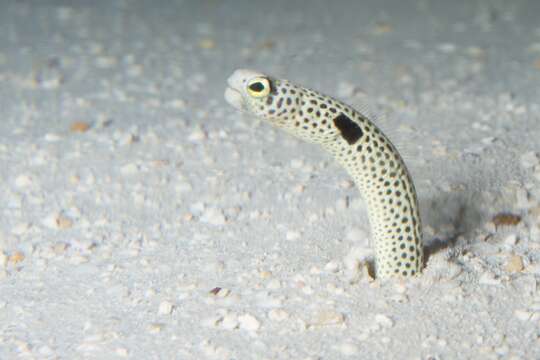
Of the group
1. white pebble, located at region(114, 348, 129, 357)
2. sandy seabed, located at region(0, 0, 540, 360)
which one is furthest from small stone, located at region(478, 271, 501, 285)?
white pebble, located at region(114, 348, 129, 357)

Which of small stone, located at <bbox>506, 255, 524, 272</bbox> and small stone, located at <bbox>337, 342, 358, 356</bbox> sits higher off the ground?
small stone, located at <bbox>506, 255, 524, 272</bbox>

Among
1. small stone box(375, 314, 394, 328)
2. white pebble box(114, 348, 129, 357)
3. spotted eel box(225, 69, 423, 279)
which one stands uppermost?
Result: spotted eel box(225, 69, 423, 279)

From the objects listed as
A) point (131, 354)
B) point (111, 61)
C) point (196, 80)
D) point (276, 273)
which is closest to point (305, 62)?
point (196, 80)

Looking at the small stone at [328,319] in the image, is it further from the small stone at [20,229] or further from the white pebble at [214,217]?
the small stone at [20,229]

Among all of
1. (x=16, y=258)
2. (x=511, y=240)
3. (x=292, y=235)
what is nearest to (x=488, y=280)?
(x=511, y=240)

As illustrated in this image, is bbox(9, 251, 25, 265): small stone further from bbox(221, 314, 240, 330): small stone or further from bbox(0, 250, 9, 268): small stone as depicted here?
bbox(221, 314, 240, 330): small stone

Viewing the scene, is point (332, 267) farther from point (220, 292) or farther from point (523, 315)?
point (523, 315)

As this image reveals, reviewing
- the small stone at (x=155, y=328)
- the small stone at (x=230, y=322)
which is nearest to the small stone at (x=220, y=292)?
the small stone at (x=230, y=322)

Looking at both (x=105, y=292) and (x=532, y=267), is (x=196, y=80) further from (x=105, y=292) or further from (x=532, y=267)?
(x=532, y=267)
